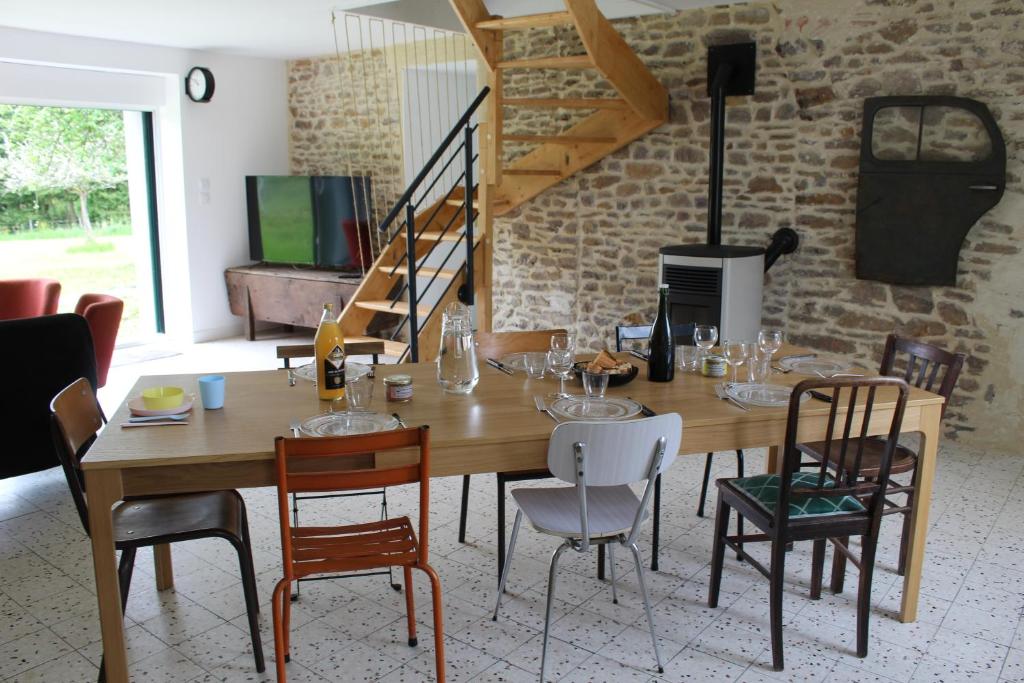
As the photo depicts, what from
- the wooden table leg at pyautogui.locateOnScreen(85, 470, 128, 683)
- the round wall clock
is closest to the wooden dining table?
the wooden table leg at pyautogui.locateOnScreen(85, 470, 128, 683)

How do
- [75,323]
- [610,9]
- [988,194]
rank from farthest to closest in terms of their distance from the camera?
[610,9], [988,194], [75,323]

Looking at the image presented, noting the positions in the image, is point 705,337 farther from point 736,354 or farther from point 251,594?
point 251,594

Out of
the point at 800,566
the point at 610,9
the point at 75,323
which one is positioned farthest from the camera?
the point at 610,9

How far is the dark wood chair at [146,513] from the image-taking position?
2.43 metres

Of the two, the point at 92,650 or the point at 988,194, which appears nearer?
the point at 92,650

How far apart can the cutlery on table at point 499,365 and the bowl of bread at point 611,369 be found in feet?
0.84

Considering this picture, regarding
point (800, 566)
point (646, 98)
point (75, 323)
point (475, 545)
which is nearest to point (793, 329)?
point (646, 98)

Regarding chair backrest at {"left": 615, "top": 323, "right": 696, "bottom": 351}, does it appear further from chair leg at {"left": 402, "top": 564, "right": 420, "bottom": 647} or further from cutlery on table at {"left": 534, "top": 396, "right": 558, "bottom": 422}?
chair leg at {"left": 402, "top": 564, "right": 420, "bottom": 647}

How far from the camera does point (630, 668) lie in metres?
2.69

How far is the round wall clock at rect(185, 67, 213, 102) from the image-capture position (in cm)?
737

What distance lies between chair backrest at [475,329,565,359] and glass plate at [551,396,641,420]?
80cm

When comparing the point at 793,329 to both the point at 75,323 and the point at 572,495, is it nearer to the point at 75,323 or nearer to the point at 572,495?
the point at 572,495

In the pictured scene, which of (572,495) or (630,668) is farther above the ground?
(572,495)

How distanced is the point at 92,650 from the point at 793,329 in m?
4.37
